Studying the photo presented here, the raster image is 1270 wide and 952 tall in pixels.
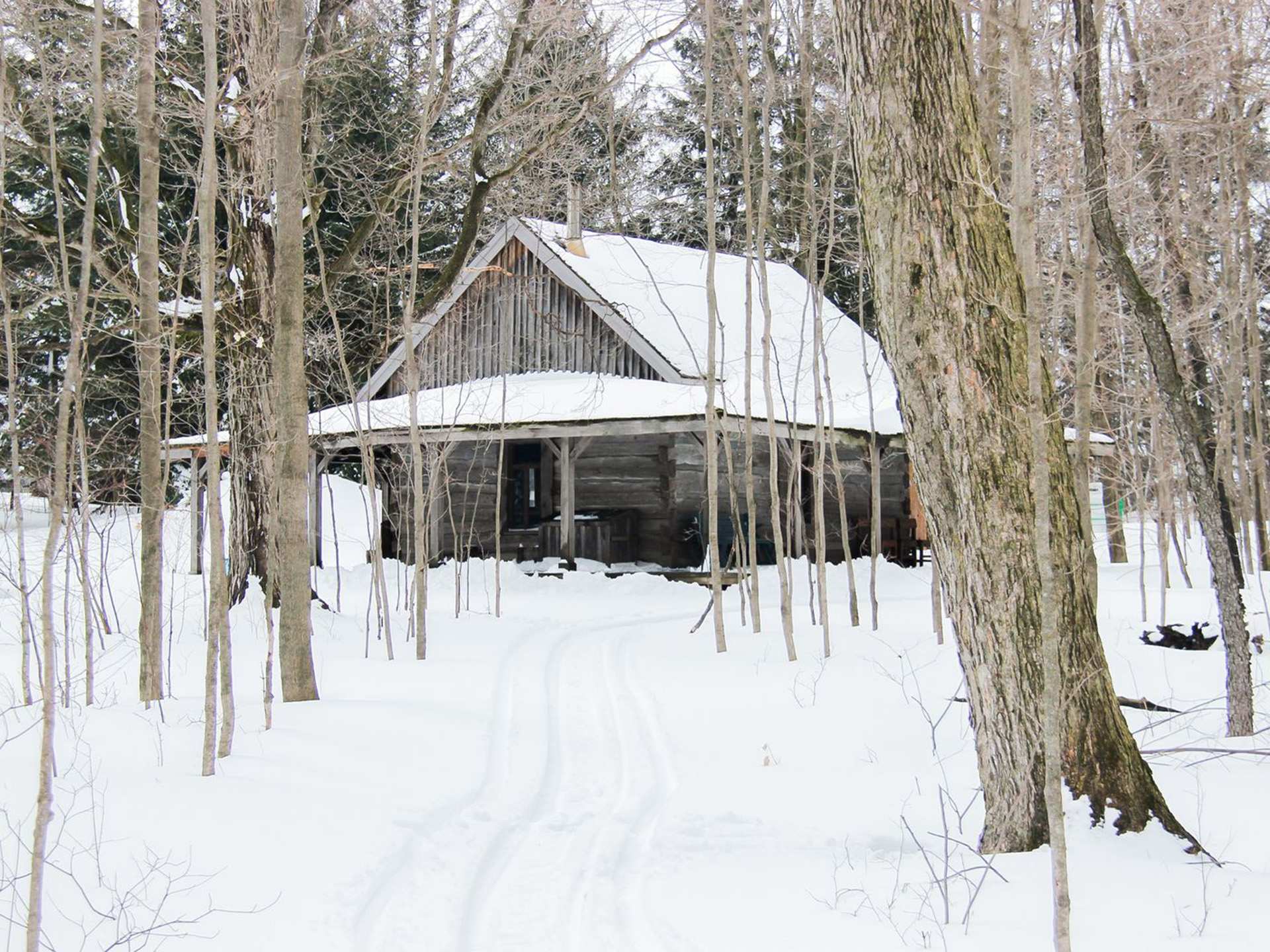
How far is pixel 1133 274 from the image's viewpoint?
591 cm

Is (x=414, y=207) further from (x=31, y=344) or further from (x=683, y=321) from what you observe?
(x=31, y=344)

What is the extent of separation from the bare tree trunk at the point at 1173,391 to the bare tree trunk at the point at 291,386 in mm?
5204

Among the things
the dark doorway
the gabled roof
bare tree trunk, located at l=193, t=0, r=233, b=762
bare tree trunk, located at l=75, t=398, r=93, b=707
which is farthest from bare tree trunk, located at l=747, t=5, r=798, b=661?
the dark doorway

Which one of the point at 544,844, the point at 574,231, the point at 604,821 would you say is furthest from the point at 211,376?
the point at 574,231

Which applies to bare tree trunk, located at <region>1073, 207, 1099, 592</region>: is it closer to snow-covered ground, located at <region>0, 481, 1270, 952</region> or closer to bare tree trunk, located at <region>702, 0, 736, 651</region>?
snow-covered ground, located at <region>0, 481, 1270, 952</region>

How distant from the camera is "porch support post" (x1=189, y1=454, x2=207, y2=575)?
18625mm

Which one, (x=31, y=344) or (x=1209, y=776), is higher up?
(x=31, y=344)

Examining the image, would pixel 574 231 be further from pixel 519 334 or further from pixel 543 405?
pixel 543 405

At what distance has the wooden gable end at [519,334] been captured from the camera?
1900 centimetres

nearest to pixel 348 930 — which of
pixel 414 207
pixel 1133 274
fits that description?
pixel 1133 274

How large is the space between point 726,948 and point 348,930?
1412mm

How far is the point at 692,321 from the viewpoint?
814 inches

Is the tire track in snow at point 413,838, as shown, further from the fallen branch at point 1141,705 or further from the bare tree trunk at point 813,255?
the bare tree trunk at point 813,255

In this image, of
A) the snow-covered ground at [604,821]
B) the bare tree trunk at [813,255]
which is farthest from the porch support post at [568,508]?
the snow-covered ground at [604,821]
